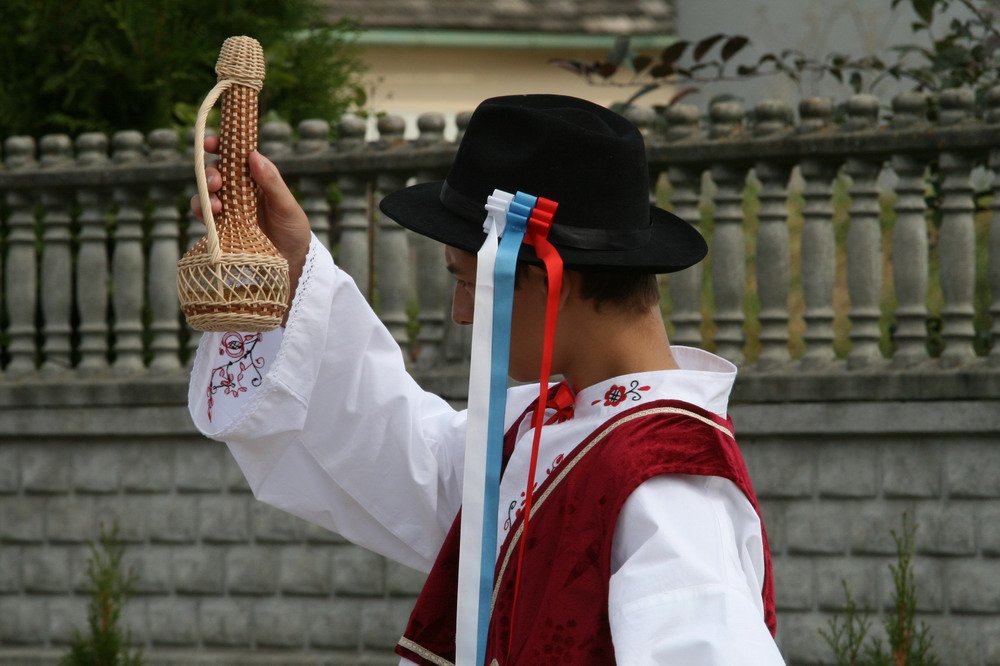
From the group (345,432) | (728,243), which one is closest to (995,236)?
(728,243)

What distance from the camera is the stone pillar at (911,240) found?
18.1ft

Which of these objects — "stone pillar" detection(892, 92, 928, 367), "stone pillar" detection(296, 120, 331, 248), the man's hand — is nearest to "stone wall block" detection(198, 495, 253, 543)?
"stone pillar" detection(296, 120, 331, 248)

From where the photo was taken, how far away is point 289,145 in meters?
6.23

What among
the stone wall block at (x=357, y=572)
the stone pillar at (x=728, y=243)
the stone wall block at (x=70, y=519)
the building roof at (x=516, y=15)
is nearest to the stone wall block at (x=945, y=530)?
the stone pillar at (x=728, y=243)

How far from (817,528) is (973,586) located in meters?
0.60

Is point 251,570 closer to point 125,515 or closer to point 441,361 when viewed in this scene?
point 125,515

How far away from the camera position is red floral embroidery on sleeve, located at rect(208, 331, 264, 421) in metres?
2.81

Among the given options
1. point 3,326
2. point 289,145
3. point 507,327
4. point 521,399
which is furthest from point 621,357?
point 3,326

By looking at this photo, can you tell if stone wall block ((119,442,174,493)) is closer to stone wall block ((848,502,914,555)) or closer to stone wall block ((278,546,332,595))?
stone wall block ((278,546,332,595))

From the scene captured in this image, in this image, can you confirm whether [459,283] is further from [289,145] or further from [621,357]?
[289,145]

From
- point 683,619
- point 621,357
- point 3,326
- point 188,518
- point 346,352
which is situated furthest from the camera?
point 3,326

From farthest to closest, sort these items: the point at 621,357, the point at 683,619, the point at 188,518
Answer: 1. the point at 188,518
2. the point at 621,357
3. the point at 683,619

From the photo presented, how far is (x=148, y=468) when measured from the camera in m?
6.22

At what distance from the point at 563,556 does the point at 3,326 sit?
498 centimetres
